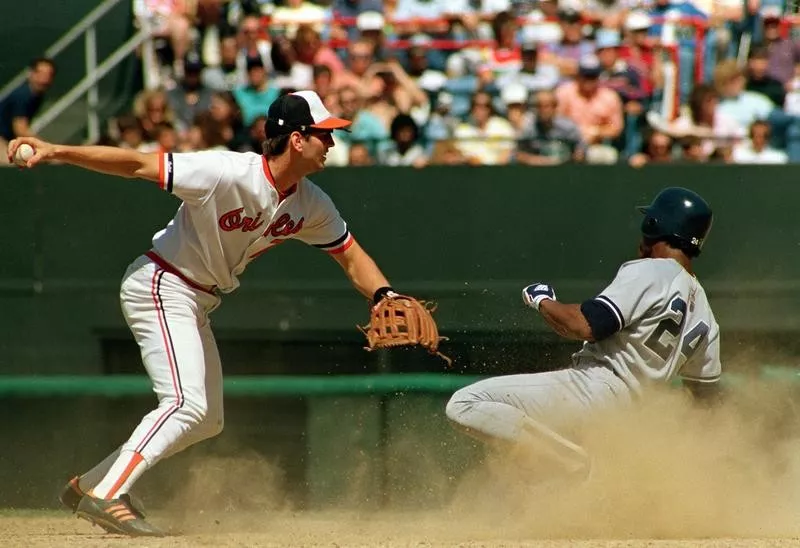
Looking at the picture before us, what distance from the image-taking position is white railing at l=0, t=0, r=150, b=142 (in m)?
9.43

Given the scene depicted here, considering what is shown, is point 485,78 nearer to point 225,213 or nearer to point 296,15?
point 296,15

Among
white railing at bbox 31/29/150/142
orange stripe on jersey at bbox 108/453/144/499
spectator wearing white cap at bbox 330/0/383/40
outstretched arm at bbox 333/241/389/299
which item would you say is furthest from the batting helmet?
white railing at bbox 31/29/150/142

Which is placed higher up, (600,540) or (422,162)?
(422,162)

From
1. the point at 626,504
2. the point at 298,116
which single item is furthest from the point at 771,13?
the point at 298,116

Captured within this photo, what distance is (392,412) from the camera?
7.52 m

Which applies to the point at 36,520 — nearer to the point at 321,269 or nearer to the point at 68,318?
the point at 68,318

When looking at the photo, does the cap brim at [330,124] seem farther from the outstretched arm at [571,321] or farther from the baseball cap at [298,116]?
the outstretched arm at [571,321]

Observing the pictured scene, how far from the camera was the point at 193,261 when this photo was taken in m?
5.54

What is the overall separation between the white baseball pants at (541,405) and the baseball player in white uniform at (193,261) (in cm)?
111

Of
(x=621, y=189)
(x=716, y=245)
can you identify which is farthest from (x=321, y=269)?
(x=716, y=245)

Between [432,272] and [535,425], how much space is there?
2429 mm

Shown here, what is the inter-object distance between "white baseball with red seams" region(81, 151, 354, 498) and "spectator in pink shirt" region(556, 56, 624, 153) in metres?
3.39

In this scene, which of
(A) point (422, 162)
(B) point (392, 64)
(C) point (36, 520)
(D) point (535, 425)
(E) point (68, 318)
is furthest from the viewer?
(B) point (392, 64)

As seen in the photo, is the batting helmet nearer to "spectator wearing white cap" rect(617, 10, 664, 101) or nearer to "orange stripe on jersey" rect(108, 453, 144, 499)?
"orange stripe on jersey" rect(108, 453, 144, 499)
